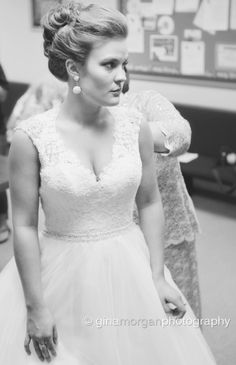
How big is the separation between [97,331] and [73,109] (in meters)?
0.56

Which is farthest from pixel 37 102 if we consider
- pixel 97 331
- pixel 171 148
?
pixel 97 331

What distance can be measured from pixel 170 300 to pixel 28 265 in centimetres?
38

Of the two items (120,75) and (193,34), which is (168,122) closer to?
(120,75)

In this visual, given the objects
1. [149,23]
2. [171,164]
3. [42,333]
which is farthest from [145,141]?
[149,23]

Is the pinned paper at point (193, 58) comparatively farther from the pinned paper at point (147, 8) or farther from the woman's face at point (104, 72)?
the woman's face at point (104, 72)

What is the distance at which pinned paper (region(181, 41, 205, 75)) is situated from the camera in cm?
439

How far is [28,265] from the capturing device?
125 centimetres

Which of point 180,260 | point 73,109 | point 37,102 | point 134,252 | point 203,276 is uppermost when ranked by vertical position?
point 73,109

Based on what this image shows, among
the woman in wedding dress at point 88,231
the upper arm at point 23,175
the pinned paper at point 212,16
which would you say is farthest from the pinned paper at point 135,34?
the upper arm at point 23,175

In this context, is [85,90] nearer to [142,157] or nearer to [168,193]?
[142,157]

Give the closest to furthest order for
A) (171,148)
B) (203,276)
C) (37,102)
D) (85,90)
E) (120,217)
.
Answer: (85,90) < (120,217) < (171,148) < (203,276) < (37,102)

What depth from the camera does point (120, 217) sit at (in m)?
1.35

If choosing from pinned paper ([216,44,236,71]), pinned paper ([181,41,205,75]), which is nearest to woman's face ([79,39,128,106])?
pinned paper ([216,44,236,71])

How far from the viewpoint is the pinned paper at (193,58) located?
4395mm
